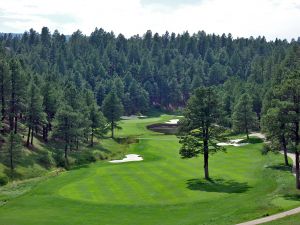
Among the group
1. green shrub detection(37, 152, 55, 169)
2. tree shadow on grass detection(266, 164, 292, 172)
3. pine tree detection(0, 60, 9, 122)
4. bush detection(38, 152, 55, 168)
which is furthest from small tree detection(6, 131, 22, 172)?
tree shadow on grass detection(266, 164, 292, 172)

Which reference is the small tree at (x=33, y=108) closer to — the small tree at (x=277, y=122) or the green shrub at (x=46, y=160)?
the green shrub at (x=46, y=160)

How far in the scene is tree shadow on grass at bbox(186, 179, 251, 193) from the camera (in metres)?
51.6

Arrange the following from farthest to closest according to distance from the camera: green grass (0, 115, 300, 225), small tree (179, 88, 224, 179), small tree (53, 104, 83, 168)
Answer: small tree (53, 104, 83, 168) → small tree (179, 88, 224, 179) → green grass (0, 115, 300, 225)

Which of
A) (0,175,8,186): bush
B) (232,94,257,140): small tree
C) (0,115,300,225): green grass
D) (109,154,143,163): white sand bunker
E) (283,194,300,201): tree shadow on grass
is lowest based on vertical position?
(0,175,8,186): bush

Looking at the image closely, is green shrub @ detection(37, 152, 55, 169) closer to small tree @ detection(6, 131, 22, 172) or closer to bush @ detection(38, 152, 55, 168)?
bush @ detection(38, 152, 55, 168)

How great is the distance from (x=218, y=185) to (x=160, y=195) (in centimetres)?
840

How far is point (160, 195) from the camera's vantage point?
4991 cm

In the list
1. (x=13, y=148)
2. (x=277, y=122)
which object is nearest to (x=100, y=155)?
(x=13, y=148)

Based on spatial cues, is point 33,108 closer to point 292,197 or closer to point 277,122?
point 277,122

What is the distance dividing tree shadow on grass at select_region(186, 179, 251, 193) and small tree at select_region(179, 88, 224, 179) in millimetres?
2424

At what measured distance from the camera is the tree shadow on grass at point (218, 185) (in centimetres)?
5159

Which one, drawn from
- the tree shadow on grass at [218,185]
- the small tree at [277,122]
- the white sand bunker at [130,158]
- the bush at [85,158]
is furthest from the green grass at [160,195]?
the bush at [85,158]

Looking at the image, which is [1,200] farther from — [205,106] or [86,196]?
[205,106]

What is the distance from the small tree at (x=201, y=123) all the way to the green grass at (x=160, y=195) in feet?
12.7
